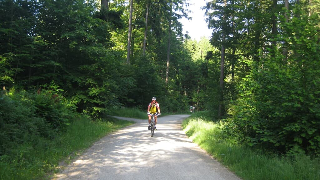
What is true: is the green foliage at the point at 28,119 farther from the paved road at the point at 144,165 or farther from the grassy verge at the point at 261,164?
the grassy verge at the point at 261,164

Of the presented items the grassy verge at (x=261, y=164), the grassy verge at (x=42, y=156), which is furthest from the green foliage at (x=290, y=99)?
the grassy verge at (x=42, y=156)

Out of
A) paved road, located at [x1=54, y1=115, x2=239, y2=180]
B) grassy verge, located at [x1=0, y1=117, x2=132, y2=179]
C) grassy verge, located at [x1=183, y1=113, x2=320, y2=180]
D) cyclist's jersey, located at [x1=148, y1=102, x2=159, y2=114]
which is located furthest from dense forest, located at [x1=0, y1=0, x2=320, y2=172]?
cyclist's jersey, located at [x1=148, y1=102, x2=159, y2=114]

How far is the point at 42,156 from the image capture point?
6980 millimetres

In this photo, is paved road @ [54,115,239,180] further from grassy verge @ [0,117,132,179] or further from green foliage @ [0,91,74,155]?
green foliage @ [0,91,74,155]

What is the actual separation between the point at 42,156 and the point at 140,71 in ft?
82.5

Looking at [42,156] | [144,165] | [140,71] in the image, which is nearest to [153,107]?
[144,165]

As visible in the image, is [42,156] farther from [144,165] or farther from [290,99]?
[290,99]

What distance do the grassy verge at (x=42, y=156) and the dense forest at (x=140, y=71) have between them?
43 cm

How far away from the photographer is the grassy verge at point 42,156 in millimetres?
5508

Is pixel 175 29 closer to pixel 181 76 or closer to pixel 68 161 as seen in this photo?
pixel 181 76

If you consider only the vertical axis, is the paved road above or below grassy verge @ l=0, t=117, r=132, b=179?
below

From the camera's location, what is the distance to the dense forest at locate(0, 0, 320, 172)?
7.38 meters

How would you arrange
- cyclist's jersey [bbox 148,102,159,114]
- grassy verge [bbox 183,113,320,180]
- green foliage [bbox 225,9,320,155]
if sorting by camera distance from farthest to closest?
cyclist's jersey [bbox 148,102,159,114] < green foliage [bbox 225,9,320,155] < grassy verge [bbox 183,113,320,180]

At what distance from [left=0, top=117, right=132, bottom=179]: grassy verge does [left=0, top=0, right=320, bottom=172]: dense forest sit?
1.41 feet
